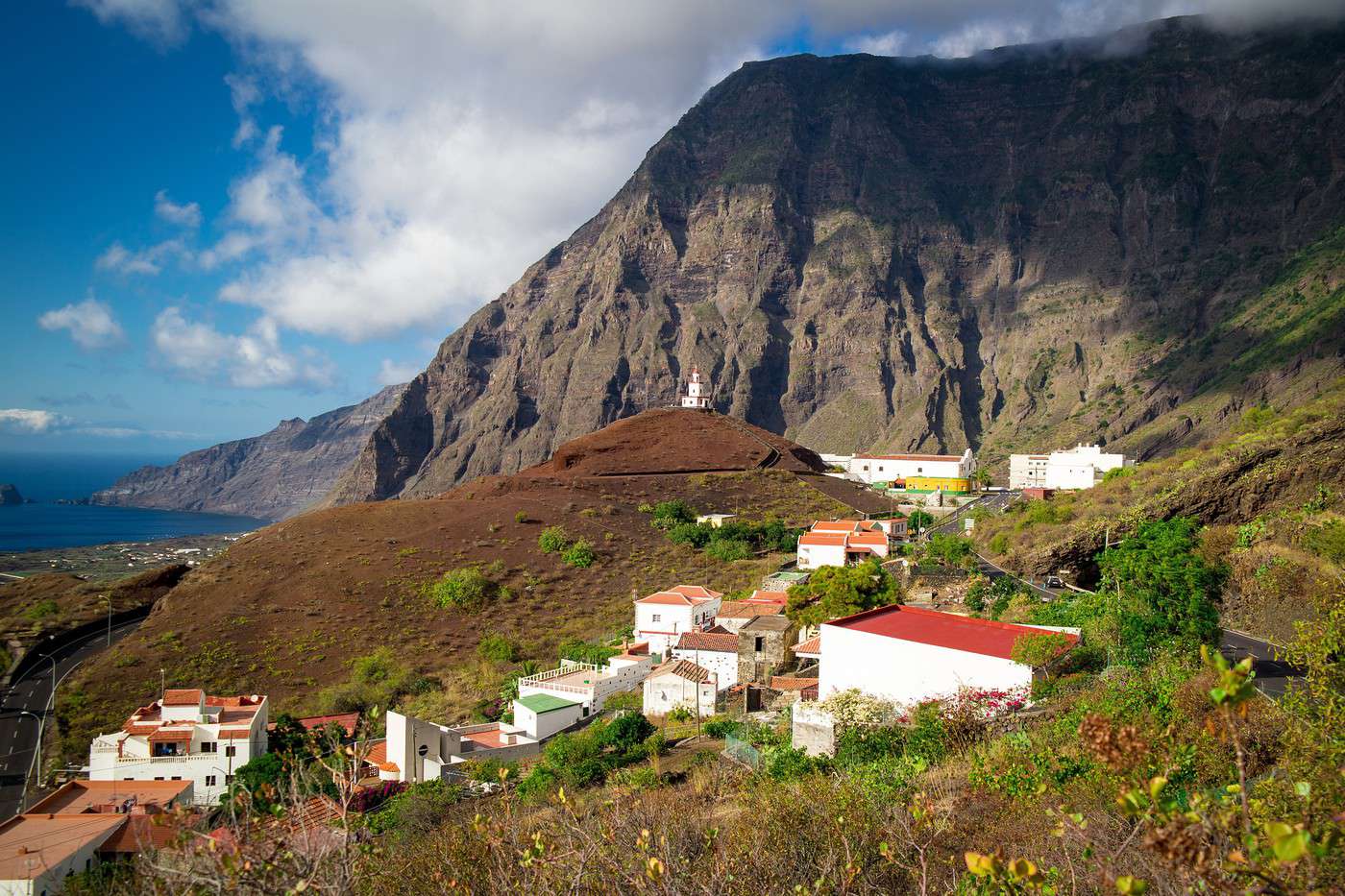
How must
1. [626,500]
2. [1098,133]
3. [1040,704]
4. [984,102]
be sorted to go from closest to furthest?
1. [1040,704]
2. [626,500]
3. [1098,133]
4. [984,102]

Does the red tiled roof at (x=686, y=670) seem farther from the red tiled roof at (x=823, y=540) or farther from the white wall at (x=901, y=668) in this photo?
the red tiled roof at (x=823, y=540)

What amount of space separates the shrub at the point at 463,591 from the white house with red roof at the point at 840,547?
49.3ft

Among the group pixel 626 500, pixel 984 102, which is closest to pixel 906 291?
pixel 984 102

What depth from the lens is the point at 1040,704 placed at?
1376 centimetres

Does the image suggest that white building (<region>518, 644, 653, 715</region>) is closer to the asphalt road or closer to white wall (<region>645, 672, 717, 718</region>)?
white wall (<region>645, 672, 717, 718</region>)

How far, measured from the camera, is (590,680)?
2836cm

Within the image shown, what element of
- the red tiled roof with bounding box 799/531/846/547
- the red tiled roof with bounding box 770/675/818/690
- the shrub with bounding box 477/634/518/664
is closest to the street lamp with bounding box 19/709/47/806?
the shrub with bounding box 477/634/518/664

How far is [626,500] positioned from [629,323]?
121637 millimetres

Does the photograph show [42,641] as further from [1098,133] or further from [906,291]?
[1098,133]

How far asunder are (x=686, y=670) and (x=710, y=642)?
232 cm

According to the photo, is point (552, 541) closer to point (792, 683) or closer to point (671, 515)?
point (671, 515)

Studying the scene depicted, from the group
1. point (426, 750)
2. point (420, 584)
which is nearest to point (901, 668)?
point (426, 750)

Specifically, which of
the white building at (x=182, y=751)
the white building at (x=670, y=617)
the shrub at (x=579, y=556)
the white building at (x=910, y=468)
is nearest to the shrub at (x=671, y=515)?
the shrub at (x=579, y=556)

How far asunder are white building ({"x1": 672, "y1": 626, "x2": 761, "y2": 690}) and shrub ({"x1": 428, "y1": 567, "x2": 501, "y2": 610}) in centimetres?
1651
